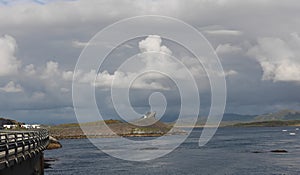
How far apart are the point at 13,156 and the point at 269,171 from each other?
6428cm

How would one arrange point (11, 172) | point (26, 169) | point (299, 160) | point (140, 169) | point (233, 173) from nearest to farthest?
point (11, 172) → point (26, 169) → point (233, 173) → point (140, 169) → point (299, 160)

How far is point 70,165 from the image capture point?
331 feet

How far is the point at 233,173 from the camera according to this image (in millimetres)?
81188

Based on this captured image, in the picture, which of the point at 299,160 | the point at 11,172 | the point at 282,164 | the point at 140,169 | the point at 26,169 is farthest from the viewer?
the point at 299,160

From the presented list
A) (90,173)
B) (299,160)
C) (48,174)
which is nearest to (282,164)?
(299,160)

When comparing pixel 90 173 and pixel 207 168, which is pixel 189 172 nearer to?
pixel 207 168

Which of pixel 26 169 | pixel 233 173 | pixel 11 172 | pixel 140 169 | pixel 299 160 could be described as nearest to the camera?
pixel 11 172

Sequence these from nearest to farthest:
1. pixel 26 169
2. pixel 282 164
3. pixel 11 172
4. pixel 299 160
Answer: pixel 11 172 → pixel 26 169 → pixel 282 164 → pixel 299 160

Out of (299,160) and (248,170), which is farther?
(299,160)

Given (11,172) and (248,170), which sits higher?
(11,172)

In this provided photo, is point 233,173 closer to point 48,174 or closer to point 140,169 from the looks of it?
point 140,169

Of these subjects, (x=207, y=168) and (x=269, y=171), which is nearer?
(x=269, y=171)

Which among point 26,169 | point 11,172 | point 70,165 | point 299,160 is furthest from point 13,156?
point 299,160

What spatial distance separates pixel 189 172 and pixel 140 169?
1083 centimetres
